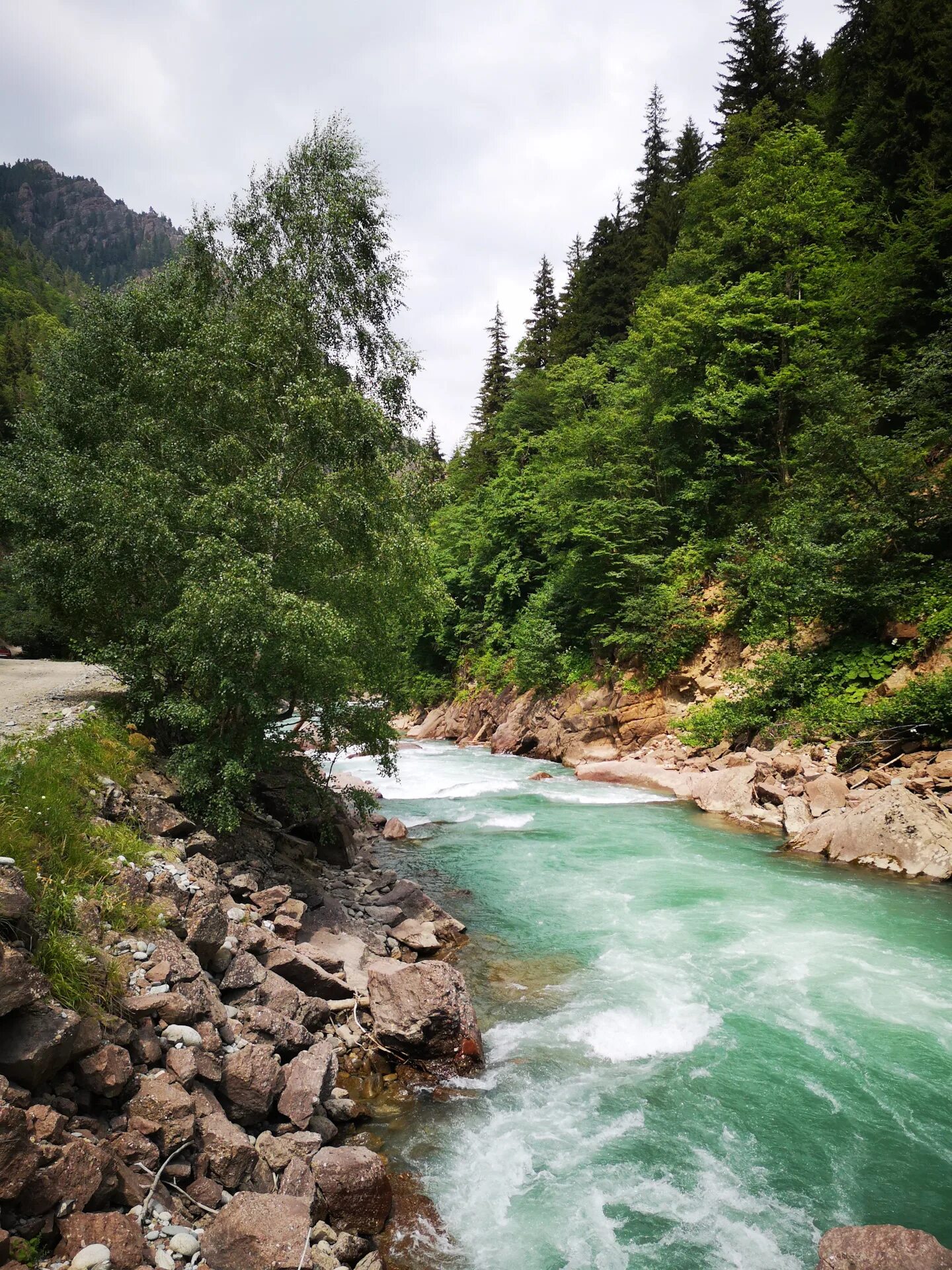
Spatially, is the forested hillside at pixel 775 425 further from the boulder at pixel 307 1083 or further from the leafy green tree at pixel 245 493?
the boulder at pixel 307 1083

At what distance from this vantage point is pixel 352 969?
8000 millimetres

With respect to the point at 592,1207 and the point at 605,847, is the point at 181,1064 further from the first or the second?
the point at 605,847

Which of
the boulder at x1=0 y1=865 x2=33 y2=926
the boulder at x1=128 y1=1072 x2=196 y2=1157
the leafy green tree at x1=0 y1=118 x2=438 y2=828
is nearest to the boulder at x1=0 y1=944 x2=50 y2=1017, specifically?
the boulder at x1=0 y1=865 x2=33 y2=926

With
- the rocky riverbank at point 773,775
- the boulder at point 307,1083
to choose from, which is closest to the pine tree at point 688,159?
the rocky riverbank at point 773,775

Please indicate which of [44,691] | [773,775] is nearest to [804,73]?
[773,775]

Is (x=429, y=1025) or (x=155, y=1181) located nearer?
(x=155, y=1181)

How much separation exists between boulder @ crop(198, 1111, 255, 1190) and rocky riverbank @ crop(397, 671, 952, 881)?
38.2 ft

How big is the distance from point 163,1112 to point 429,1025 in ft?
9.50

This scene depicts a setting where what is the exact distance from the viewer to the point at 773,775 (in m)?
16.0

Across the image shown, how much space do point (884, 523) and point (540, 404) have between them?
28.6 m

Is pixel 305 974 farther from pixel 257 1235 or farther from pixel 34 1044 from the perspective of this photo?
pixel 34 1044

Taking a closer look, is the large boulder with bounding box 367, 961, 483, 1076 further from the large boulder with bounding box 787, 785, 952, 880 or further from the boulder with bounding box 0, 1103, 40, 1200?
the large boulder with bounding box 787, 785, 952, 880

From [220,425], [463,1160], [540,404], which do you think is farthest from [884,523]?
[540,404]

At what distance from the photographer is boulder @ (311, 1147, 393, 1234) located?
15.2ft
